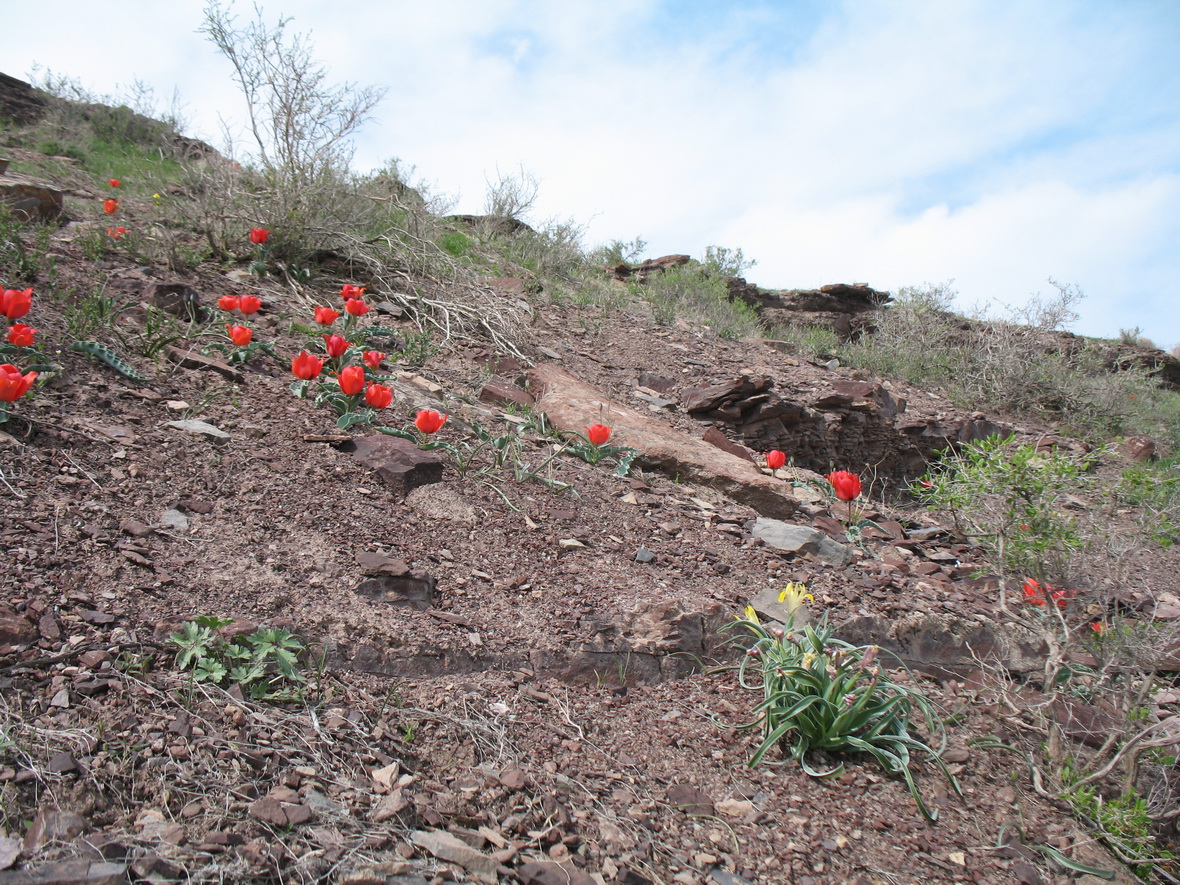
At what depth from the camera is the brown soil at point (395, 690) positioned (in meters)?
1.31

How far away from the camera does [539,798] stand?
160 cm

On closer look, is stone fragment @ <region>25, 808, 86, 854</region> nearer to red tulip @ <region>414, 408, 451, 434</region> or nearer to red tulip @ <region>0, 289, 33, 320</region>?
red tulip @ <region>414, 408, 451, 434</region>

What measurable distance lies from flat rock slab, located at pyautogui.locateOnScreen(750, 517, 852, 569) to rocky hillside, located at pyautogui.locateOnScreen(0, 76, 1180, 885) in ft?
0.07

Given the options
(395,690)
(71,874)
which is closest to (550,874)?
(395,690)

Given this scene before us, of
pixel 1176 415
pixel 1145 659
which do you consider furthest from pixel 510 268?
pixel 1176 415

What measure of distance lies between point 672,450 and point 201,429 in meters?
2.34

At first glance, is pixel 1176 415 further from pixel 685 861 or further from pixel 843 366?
pixel 685 861

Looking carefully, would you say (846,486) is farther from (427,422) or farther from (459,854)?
(459,854)

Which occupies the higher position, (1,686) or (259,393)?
(259,393)

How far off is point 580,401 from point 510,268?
3.36 meters

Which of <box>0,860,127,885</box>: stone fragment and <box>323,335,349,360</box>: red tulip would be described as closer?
<box>0,860,127,885</box>: stone fragment

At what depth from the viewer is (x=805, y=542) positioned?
3.26 metres

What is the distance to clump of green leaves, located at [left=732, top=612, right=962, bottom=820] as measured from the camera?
1.97 metres

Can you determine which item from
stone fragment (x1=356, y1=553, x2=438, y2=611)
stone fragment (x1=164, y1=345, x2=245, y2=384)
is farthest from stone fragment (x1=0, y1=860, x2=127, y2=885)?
stone fragment (x1=164, y1=345, x2=245, y2=384)
